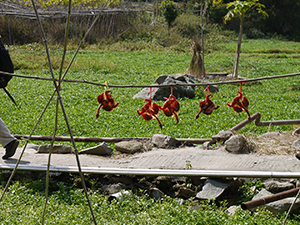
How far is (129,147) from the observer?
205 inches

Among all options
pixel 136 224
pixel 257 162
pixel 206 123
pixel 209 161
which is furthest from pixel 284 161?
pixel 206 123

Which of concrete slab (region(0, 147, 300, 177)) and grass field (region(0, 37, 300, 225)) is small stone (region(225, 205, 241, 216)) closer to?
grass field (region(0, 37, 300, 225))

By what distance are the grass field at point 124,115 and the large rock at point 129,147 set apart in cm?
83

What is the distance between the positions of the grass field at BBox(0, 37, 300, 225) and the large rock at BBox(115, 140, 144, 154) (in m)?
0.83

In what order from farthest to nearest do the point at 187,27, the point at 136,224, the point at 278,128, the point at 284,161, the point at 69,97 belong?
the point at 187,27 < the point at 69,97 < the point at 278,128 < the point at 284,161 < the point at 136,224

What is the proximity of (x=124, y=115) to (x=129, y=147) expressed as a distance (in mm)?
2316

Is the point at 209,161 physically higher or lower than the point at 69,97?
higher

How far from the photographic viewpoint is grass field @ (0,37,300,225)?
345 cm

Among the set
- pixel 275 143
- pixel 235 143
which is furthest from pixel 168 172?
pixel 275 143

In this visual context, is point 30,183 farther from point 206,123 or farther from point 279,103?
point 279,103

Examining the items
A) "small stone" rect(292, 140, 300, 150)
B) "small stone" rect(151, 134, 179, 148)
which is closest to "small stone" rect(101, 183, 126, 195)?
"small stone" rect(151, 134, 179, 148)

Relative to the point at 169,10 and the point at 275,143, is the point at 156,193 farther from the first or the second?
the point at 169,10

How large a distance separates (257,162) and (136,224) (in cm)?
185

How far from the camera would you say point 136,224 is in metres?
3.30
